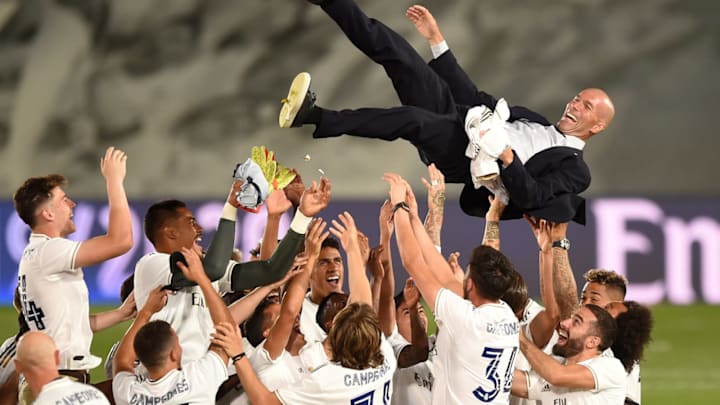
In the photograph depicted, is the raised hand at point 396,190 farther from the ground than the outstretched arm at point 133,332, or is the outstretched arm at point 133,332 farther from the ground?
the raised hand at point 396,190

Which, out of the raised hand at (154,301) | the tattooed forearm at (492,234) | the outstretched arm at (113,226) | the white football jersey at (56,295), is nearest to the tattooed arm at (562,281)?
the tattooed forearm at (492,234)

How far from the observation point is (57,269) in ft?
22.0

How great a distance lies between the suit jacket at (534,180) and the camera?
23.8ft

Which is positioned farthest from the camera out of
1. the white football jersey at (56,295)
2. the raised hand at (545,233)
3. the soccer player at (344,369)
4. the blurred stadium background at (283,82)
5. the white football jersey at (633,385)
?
the blurred stadium background at (283,82)

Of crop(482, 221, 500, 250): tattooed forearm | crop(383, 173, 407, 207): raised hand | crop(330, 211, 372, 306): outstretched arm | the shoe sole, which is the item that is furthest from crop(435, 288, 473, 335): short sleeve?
the shoe sole

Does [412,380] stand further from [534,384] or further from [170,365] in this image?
[170,365]

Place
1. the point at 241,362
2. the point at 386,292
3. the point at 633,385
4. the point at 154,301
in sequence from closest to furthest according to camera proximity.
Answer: the point at 241,362 < the point at 154,301 < the point at 386,292 < the point at 633,385

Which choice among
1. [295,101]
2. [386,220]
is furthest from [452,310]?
[295,101]

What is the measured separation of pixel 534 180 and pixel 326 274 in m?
1.41

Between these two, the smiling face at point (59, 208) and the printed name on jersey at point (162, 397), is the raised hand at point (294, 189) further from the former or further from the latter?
the printed name on jersey at point (162, 397)

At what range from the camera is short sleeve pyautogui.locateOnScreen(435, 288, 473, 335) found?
6.51 m

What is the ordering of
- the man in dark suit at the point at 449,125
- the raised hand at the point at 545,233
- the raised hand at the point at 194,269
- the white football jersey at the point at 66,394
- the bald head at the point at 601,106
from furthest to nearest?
the bald head at the point at 601,106, the raised hand at the point at 545,233, the man in dark suit at the point at 449,125, the raised hand at the point at 194,269, the white football jersey at the point at 66,394

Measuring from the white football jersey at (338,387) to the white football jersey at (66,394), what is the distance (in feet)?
3.42

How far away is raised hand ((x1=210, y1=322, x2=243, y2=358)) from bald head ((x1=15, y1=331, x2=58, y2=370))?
866mm
